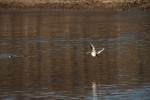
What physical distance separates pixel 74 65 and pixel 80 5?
202 feet

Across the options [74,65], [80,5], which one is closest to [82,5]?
[80,5]

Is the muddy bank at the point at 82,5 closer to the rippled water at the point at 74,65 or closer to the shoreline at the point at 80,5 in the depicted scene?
the shoreline at the point at 80,5

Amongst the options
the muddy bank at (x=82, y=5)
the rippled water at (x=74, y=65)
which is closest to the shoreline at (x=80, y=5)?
the muddy bank at (x=82, y=5)

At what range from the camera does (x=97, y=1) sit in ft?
297

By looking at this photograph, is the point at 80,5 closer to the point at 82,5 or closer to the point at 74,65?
the point at 82,5

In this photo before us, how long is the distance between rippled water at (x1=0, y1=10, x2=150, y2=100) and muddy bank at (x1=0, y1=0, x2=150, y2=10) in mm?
36752

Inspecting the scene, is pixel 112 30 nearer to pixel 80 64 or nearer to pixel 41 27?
pixel 41 27

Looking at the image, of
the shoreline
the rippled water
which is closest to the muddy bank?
the shoreline

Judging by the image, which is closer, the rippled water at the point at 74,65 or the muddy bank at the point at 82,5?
the rippled water at the point at 74,65

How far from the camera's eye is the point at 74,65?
2955 cm

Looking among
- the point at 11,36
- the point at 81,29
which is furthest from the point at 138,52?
the point at 81,29

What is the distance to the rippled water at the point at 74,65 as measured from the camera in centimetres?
2283

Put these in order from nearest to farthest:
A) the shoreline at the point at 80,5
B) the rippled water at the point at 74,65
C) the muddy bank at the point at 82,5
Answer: the rippled water at the point at 74,65
the shoreline at the point at 80,5
the muddy bank at the point at 82,5

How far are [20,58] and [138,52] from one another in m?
6.14
